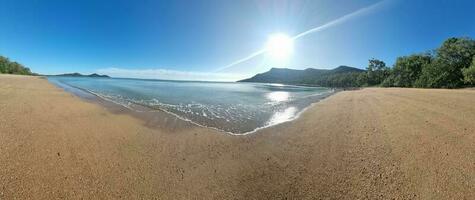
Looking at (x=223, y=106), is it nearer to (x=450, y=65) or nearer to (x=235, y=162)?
(x=235, y=162)

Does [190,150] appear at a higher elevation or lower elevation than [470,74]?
lower

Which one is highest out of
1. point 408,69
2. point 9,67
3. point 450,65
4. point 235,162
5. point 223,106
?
point 408,69

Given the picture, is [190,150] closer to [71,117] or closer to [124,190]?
[124,190]

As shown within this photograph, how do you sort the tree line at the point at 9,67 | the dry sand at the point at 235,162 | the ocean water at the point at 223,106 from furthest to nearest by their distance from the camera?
the tree line at the point at 9,67 → the ocean water at the point at 223,106 → the dry sand at the point at 235,162

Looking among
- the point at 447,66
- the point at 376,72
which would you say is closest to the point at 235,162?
the point at 447,66

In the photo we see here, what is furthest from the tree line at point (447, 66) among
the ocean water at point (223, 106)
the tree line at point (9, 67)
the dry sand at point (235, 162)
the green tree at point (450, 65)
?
the tree line at point (9, 67)

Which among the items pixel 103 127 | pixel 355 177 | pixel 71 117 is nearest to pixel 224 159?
pixel 355 177

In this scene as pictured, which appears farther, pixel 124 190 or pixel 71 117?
pixel 71 117

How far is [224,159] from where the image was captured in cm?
623

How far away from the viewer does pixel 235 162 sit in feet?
19.8

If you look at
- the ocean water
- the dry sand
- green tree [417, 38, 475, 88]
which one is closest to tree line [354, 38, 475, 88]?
green tree [417, 38, 475, 88]

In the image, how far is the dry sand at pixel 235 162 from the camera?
14.2 feet

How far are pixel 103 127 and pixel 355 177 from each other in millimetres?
9962

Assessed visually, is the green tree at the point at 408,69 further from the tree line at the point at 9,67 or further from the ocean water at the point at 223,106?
the tree line at the point at 9,67
